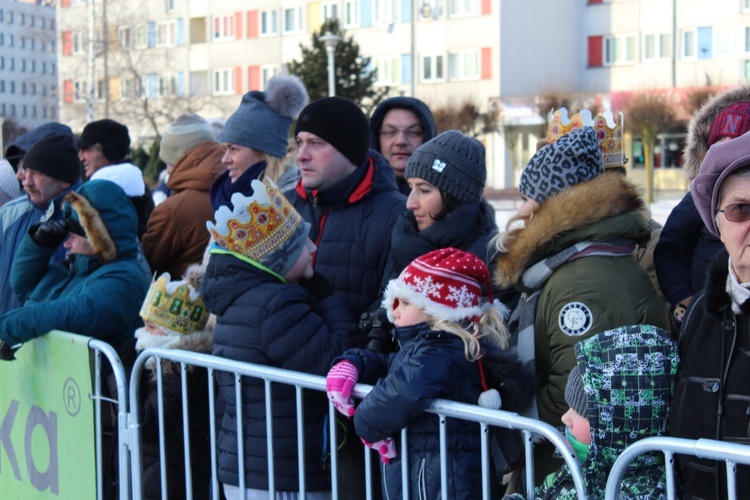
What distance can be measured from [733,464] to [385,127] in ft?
11.4

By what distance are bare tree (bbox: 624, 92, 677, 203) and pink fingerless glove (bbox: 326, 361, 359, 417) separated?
36.5 metres

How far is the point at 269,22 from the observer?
51594 millimetres

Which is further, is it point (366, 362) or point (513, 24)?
point (513, 24)

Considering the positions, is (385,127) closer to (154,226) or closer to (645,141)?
(154,226)

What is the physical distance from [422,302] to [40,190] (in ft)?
11.4

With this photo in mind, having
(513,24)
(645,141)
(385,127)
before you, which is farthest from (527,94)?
(385,127)

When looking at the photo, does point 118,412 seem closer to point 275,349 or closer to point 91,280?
point 91,280

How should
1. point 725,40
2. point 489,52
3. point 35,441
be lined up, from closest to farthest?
point 35,441 < point 725,40 < point 489,52

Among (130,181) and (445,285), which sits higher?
(130,181)

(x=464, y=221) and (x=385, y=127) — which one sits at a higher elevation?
(x=385, y=127)

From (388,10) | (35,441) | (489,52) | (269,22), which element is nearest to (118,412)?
(35,441)

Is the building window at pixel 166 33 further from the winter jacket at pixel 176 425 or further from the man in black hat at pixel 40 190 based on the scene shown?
the winter jacket at pixel 176 425

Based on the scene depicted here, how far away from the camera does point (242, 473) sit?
377cm

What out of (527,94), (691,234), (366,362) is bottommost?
(366,362)
